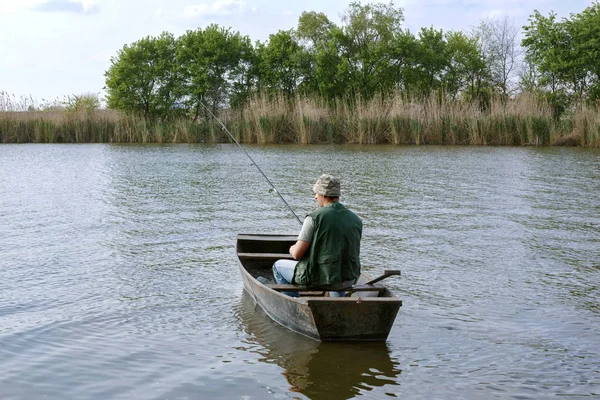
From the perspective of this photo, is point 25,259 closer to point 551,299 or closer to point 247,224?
point 247,224

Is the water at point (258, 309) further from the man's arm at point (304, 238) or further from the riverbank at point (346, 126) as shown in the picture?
the riverbank at point (346, 126)

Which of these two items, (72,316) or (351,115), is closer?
(72,316)

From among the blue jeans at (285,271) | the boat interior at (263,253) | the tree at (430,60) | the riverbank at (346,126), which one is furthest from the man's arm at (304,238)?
the tree at (430,60)

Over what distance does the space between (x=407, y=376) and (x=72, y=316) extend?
323cm

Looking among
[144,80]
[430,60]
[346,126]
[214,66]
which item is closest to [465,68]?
[430,60]

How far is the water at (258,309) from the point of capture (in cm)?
530

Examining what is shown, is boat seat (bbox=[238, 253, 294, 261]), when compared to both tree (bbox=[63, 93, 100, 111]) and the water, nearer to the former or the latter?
the water

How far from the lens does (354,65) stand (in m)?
49.6

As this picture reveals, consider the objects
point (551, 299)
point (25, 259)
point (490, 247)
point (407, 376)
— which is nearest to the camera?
point (407, 376)

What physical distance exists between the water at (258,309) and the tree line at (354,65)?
25498 millimetres

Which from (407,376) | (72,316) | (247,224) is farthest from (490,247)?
(72,316)

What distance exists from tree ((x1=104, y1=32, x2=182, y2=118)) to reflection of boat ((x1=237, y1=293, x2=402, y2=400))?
121ft

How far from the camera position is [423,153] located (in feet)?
87.2

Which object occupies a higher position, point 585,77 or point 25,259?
point 585,77
